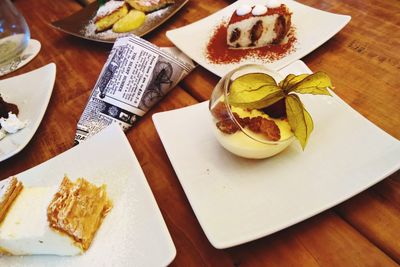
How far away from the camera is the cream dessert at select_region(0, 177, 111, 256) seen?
637 millimetres

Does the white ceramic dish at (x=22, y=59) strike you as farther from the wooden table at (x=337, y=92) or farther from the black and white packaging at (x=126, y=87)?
the black and white packaging at (x=126, y=87)

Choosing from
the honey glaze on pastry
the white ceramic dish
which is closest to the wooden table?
the white ceramic dish

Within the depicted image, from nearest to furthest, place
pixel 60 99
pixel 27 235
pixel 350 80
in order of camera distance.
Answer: pixel 27 235
pixel 350 80
pixel 60 99

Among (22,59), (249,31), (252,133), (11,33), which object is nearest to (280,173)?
(252,133)

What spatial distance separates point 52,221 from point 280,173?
466mm

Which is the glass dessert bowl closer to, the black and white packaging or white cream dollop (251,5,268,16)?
the black and white packaging

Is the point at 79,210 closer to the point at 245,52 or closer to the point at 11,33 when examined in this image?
the point at 245,52

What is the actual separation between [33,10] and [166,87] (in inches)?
43.2

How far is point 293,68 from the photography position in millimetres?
960

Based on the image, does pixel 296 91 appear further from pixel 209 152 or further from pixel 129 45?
pixel 129 45

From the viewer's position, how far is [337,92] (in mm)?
930

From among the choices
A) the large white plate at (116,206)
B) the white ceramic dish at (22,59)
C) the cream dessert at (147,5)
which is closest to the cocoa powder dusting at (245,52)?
the cream dessert at (147,5)

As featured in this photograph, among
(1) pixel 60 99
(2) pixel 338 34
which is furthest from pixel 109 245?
(2) pixel 338 34

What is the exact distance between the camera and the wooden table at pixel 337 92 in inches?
24.4
